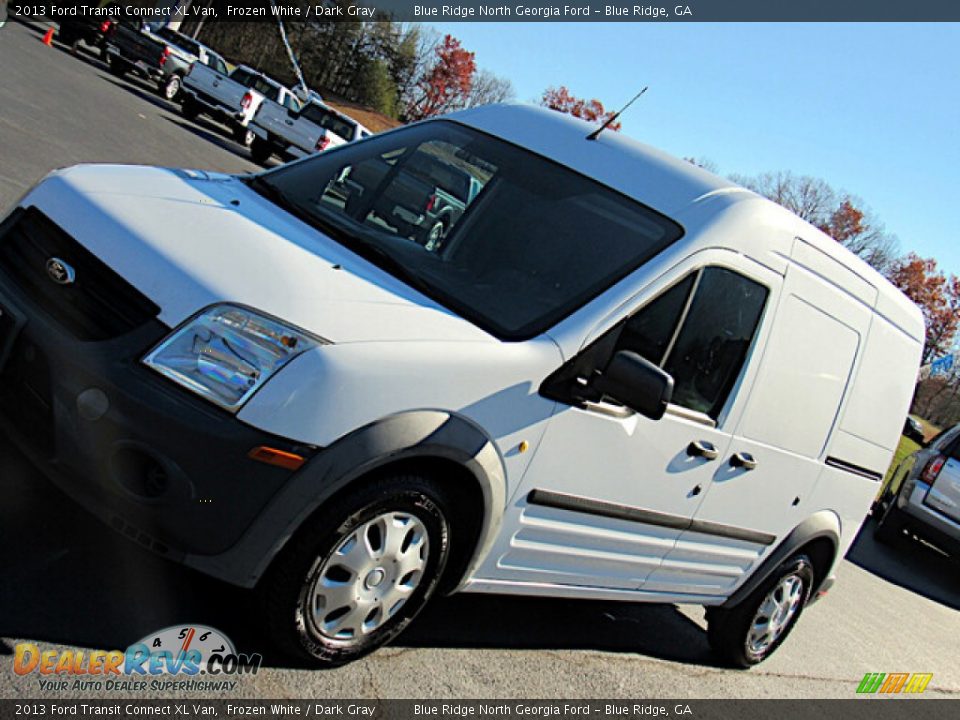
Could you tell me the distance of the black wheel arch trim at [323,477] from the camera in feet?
10.5

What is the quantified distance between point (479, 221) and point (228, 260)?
1236mm

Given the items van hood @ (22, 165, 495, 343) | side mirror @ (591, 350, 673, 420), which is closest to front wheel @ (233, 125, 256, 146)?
van hood @ (22, 165, 495, 343)

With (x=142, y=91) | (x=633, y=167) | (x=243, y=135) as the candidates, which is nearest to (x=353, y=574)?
(x=633, y=167)

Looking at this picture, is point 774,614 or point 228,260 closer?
point 228,260

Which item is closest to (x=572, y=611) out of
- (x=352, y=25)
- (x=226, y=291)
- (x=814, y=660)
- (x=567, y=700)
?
(x=567, y=700)

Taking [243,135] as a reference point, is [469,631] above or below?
below

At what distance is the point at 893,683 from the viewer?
22.6ft

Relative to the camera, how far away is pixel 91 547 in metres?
3.81

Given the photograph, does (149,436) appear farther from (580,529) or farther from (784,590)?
(784,590)

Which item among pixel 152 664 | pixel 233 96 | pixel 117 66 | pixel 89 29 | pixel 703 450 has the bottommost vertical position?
pixel 152 664

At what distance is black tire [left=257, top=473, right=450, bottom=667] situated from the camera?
3.35m

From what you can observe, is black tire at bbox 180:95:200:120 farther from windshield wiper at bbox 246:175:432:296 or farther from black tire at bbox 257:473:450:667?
black tire at bbox 257:473:450:667

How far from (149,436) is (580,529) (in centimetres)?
186

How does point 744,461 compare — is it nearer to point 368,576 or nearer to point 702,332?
point 702,332
